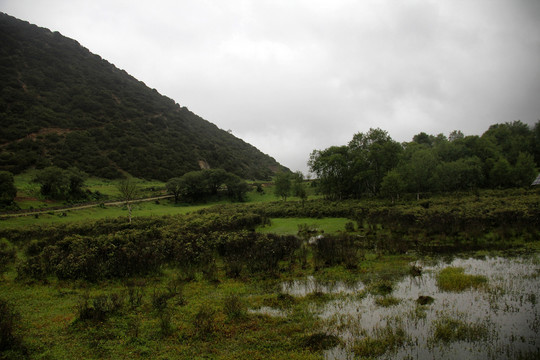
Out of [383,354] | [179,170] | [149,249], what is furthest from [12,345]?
[179,170]

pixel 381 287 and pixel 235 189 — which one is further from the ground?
pixel 235 189

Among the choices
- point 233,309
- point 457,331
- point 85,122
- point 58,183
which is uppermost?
point 85,122

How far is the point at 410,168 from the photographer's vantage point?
45906 millimetres

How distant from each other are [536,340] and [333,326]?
5.35 meters

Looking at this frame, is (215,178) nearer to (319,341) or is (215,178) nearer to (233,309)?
(233,309)

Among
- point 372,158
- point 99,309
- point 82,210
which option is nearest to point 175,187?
point 82,210

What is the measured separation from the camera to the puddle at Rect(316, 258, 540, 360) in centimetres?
706

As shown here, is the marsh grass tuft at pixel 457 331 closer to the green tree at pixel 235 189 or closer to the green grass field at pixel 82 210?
the green grass field at pixel 82 210

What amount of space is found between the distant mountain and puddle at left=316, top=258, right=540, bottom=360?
78.3 m

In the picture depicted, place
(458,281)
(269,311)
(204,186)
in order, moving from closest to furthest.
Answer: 1. (269,311)
2. (458,281)
3. (204,186)

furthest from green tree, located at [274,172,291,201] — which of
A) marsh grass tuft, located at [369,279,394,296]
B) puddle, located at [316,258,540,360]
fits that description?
marsh grass tuft, located at [369,279,394,296]

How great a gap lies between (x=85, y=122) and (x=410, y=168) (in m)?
104

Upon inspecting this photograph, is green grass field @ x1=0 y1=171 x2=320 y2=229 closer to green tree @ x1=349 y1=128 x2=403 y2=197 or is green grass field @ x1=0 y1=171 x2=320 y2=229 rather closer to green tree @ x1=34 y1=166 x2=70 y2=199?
green tree @ x1=34 y1=166 x2=70 y2=199

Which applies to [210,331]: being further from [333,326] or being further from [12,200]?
[12,200]
